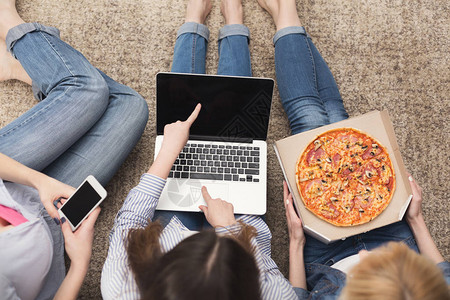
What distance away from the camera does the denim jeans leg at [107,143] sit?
99 centimetres

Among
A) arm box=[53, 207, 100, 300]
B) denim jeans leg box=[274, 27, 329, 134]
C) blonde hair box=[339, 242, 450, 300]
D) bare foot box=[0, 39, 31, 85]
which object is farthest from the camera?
bare foot box=[0, 39, 31, 85]

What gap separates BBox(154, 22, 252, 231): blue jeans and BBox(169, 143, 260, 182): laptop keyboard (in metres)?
0.29

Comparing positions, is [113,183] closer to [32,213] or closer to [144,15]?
[32,213]

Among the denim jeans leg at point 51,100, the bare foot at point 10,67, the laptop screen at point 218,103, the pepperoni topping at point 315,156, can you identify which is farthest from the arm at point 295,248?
the bare foot at point 10,67

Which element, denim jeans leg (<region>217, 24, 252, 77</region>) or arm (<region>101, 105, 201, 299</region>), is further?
denim jeans leg (<region>217, 24, 252, 77</region>)

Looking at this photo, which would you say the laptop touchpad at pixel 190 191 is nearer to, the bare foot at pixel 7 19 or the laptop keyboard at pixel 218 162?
the laptop keyboard at pixel 218 162

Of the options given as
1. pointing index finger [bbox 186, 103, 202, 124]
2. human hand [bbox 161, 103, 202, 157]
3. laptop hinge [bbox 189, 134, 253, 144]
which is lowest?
laptop hinge [bbox 189, 134, 253, 144]

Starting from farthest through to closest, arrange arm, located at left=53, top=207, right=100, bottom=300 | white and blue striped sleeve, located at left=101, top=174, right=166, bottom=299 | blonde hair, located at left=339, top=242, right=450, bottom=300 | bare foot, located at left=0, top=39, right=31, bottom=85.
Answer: bare foot, located at left=0, top=39, right=31, bottom=85
arm, located at left=53, top=207, right=100, bottom=300
white and blue striped sleeve, located at left=101, top=174, right=166, bottom=299
blonde hair, located at left=339, top=242, right=450, bottom=300

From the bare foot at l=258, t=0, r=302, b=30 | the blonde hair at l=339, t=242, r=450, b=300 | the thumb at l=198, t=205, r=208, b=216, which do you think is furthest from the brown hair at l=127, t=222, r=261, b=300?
the bare foot at l=258, t=0, r=302, b=30

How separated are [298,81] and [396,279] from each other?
0.72 meters

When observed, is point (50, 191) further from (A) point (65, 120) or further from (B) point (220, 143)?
(B) point (220, 143)

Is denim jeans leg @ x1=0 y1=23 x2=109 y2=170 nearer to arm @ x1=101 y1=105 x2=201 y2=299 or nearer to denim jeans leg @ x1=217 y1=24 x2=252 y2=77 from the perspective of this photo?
arm @ x1=101 y1=105 x2=201 y2=299

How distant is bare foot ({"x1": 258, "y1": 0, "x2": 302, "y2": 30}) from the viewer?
1.20 meters

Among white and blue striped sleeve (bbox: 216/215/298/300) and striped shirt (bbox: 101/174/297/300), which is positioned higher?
striped shirt (bbox: 101/174/297/300)
